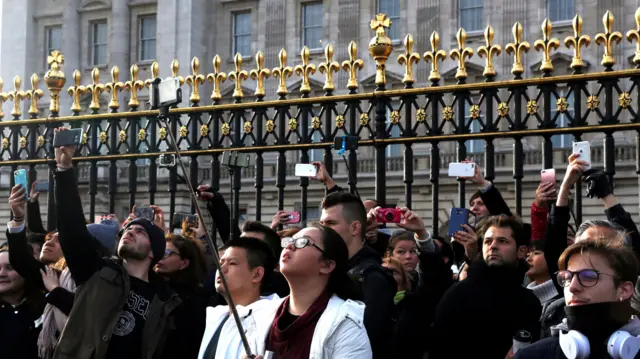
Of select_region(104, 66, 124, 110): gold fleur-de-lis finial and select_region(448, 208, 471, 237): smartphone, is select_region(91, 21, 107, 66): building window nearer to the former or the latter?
select_region(104, 66, 124, 110): gold fleur-de-lis finial

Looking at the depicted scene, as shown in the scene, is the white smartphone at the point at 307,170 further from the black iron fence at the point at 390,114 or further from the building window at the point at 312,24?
the building window at the point at 312,24

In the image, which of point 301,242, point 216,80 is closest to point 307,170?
point 216,80

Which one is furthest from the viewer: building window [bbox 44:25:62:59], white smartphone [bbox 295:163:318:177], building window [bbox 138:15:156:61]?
building window [bbox 44:25:62:59]

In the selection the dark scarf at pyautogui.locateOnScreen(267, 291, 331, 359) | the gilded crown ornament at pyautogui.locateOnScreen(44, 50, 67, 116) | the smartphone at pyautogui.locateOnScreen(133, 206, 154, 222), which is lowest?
the dark scarf at pyautogui.locateOnScreen(267, 291, 331, 359)

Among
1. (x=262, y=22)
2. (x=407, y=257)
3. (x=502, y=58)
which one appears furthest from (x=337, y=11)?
(x=407, y=257)

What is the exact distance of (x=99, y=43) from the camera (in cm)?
3828

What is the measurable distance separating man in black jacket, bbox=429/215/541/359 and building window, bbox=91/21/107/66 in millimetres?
33303

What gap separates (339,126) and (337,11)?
24.8 m

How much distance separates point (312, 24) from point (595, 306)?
1226 inches

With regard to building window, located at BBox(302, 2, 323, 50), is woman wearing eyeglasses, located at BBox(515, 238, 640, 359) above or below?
below

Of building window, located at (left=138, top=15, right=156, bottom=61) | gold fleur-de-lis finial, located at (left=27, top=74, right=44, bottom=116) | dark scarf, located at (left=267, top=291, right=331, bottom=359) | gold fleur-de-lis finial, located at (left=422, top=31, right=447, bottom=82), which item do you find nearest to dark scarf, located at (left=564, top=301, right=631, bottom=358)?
dark scarf, located at (left=267, top=291, right=331, bottom=359)

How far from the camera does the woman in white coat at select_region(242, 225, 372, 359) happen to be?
463cm

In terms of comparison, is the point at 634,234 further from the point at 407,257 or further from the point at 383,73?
the point at 383,73

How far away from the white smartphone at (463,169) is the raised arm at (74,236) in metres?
2.69
